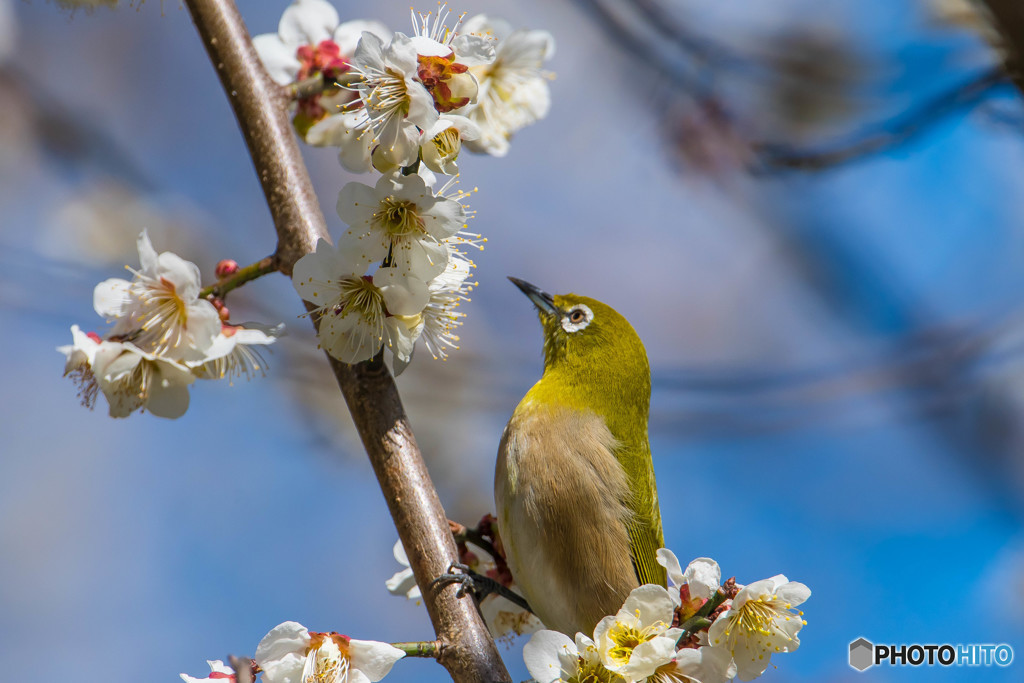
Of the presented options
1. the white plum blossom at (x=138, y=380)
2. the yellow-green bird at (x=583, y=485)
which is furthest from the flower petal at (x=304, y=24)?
the yellow-green bird at (x=583, y=485)

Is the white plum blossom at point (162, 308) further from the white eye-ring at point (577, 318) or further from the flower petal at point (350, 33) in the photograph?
the white eye-ring at point (577, 318)

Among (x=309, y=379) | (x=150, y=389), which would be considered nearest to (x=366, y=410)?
(x=150, y=389)

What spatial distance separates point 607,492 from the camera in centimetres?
272

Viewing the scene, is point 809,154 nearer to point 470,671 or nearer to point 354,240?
point 354,240

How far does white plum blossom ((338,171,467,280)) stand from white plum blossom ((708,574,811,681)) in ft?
3.38

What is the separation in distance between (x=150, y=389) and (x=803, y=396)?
518 centimetres

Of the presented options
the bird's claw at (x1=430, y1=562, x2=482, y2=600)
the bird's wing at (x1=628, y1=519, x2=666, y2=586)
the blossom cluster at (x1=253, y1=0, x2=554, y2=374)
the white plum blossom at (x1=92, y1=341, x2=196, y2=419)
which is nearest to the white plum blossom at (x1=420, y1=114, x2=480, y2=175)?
the blossom cluster at (x1=253, y1=0, x2=554, y2=374)

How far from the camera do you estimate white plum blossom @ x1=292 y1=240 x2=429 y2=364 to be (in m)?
1.88

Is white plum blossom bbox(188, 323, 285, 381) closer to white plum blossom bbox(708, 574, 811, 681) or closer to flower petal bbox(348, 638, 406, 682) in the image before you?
flower petal bbox(348, 638, 406, 682)

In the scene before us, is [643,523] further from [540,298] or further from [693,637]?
[540,298]

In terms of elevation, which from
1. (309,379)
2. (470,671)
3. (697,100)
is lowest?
(470,671)

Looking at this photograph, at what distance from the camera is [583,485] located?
8.81 ft

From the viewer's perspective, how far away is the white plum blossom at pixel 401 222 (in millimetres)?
1783

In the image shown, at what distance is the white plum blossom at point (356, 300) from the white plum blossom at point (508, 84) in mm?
902
